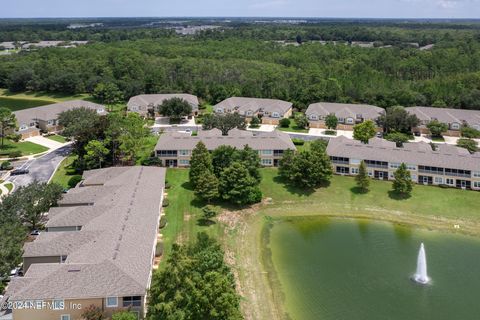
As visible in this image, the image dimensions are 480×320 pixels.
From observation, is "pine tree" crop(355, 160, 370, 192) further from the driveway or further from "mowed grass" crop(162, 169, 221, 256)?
the driveway

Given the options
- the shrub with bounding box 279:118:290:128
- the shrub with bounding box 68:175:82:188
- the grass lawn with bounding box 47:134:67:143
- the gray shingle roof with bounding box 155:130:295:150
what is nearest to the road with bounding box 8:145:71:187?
the shrub with bounding box 68:175:82:188

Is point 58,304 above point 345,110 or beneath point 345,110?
above

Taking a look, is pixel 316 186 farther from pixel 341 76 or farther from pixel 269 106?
pixel 341 76

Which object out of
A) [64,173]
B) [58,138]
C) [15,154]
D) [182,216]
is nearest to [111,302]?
[182,216]

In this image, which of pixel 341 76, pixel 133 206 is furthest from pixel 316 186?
pixel 341 76

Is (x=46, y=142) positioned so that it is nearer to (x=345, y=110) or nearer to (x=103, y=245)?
(x=103, y=245)

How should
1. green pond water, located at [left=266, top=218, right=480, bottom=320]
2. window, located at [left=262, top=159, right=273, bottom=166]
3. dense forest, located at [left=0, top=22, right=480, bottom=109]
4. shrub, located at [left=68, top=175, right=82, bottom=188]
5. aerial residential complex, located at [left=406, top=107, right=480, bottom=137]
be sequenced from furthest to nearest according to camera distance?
dense forest, located at [left=0, top=22, right=480, bottom=109] → aerial residential complex, located at [left=406, top=107, right=480, bottom=137] → window, located at [left=262, top=159, right=273, bottom=166] → shrub, located at [left=68, top=175, right=82, bottom=188] → green pond water, located at [left=266, top=218, right=480, bottom=320]

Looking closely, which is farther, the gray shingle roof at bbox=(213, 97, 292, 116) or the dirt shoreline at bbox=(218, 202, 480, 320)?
the gray shingle roof at bbox=(213, 97, 292, 116)
